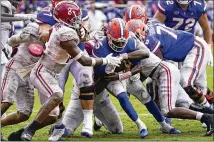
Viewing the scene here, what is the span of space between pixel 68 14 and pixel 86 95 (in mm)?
844

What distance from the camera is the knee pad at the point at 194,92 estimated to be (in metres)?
8.11

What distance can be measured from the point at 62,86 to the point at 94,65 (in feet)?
2.93

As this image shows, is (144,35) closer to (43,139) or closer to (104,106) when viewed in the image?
(104,106)

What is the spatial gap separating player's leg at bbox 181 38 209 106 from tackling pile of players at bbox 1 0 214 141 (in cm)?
1

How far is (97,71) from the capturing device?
754 cm

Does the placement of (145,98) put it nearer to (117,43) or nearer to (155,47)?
(155,47)

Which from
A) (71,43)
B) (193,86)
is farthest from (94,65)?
(193,86)

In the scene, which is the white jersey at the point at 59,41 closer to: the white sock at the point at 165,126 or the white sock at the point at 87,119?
the white sock at the point at 87,119

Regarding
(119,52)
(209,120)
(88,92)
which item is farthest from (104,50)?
(209,120)

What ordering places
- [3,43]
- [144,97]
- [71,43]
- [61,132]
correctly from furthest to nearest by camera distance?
[3,43] → [144,97] → [61,132] → [71,43]

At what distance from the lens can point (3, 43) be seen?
9078mm

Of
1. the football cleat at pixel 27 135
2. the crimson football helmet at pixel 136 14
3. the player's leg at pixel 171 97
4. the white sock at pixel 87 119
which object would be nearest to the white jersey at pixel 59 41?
the white sock at pixel 87 119

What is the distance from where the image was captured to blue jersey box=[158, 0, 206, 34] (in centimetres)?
927

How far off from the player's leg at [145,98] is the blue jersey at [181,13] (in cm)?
175
